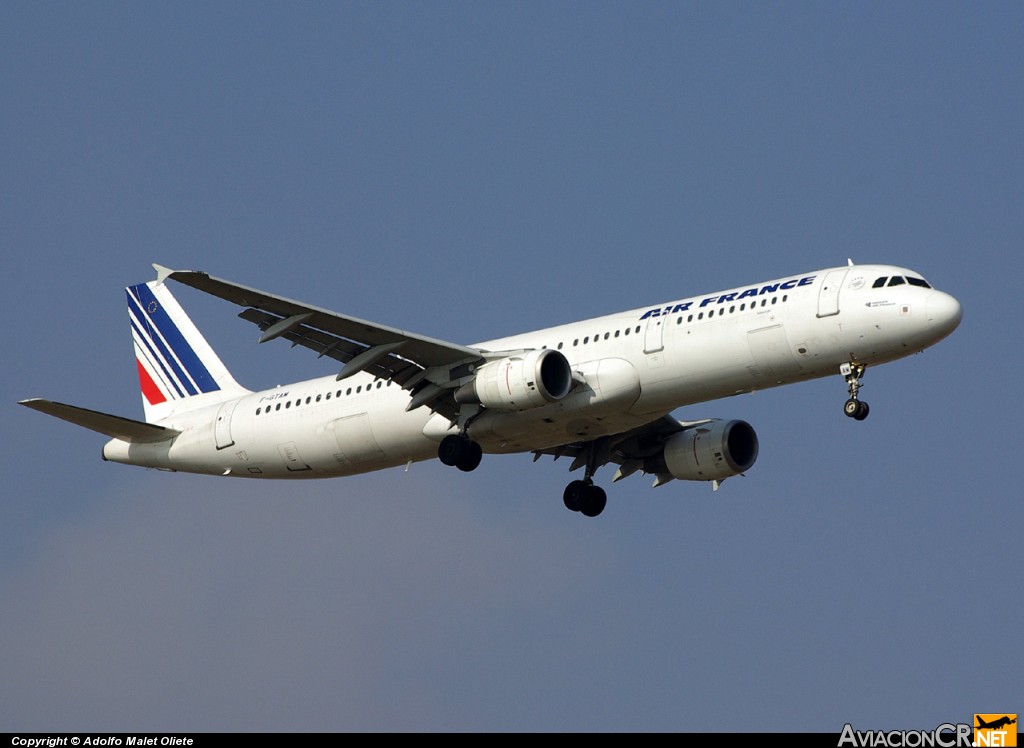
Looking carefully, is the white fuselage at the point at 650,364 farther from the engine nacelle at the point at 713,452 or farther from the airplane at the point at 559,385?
the engine nacelle at the point at 713,452

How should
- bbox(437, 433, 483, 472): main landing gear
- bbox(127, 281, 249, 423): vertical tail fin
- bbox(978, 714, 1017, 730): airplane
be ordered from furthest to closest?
1. bbox(127, 281, 249, 423): vertical tail fin
2. bbox(437, 433, 483, 472): main landing gear
3. bbox(978, 714, 1017, 730): airplane

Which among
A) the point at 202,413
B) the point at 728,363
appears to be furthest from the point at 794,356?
the point at 202,413

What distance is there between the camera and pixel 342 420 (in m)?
51.7

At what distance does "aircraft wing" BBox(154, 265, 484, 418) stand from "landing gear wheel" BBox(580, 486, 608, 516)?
24.0 feet

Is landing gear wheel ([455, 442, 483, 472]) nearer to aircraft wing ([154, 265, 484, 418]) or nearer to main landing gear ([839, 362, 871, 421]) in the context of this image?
aircraft wing ([154, 265, 484, 418])

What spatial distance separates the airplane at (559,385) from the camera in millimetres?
45969

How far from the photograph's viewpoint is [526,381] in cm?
4719

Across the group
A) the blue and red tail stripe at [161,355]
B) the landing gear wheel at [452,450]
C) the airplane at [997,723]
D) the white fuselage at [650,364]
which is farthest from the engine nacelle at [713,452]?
the airplane at [997,723]

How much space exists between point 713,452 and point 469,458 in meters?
8.45

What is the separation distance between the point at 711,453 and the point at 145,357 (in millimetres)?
19039

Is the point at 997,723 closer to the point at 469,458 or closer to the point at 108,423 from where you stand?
the point at 469,458

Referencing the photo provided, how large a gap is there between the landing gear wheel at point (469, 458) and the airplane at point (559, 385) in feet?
0.13

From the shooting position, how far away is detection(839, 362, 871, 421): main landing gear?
45.8 meters

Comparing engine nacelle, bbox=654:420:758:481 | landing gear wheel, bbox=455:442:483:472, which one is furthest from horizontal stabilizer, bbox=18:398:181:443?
engine nacelle, bbox=654:420:758:481
